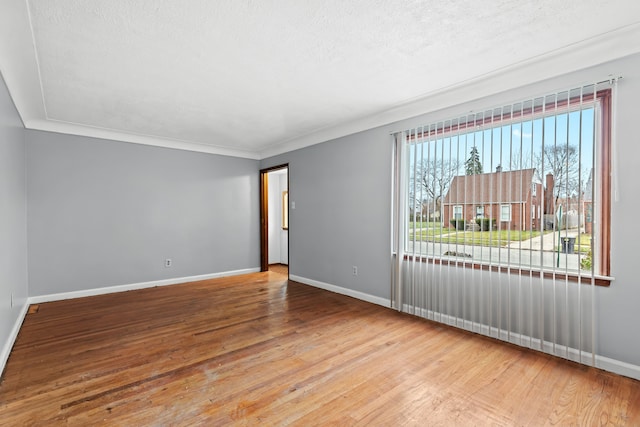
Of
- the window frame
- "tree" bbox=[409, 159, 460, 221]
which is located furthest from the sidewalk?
"tree" bbox=[409, 159, 460, 221]

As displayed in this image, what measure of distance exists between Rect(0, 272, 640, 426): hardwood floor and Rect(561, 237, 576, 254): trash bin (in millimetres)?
885

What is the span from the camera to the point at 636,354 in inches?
88.6

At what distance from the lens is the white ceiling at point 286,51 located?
194 centimetres

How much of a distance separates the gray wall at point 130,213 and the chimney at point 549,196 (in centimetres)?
485

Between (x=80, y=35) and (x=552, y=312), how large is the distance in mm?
4199

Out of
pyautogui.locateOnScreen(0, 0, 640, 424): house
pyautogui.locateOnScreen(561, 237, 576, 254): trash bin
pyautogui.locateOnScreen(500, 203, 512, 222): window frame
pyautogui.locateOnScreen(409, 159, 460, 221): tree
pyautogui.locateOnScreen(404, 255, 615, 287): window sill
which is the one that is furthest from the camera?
pyautogui.locateOnScreen(409, 159, 460, 221): tree

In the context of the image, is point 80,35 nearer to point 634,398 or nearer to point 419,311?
point 419,311

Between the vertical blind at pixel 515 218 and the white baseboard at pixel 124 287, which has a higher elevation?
the vertical blind at pixel 515 218

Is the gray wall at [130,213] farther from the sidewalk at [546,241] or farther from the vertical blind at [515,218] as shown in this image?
the sidewalk at [546,241]

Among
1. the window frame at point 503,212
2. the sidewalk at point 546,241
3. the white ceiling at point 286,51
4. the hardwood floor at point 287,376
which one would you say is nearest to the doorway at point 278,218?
the white ceiling at point 286,51

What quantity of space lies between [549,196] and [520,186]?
236mm

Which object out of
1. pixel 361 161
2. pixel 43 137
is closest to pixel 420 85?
pixel 361 161

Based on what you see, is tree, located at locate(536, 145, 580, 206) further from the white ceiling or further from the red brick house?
the white ceiling

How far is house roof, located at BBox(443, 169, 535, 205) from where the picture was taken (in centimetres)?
278
